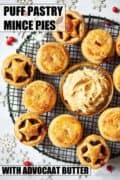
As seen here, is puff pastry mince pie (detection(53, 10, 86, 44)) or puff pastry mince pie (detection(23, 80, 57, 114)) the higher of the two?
puff pastry mince pie (detection(53, 10, 86, 44))

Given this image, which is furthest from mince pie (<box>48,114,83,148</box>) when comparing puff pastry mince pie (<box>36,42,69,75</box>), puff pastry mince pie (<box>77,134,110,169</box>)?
puff pastry mince pie (<box>36,42,69,75</box>)

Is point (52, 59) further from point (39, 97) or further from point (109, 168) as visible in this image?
point (109, 168)

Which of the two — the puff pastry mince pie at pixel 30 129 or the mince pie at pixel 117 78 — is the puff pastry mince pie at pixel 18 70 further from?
the mince pie at pixel 117 78

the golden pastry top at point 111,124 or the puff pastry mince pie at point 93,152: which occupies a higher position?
the golden pastry top at point 111,124

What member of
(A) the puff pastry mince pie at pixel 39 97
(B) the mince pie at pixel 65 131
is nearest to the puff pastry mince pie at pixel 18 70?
(A) the puff pastry mince pie at pixel 39 97

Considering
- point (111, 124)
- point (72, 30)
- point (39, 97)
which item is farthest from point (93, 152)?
point (72, 30)

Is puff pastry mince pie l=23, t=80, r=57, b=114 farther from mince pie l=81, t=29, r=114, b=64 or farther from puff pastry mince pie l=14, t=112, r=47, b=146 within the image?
mince pie l=81, t=29, r=114, b=64
